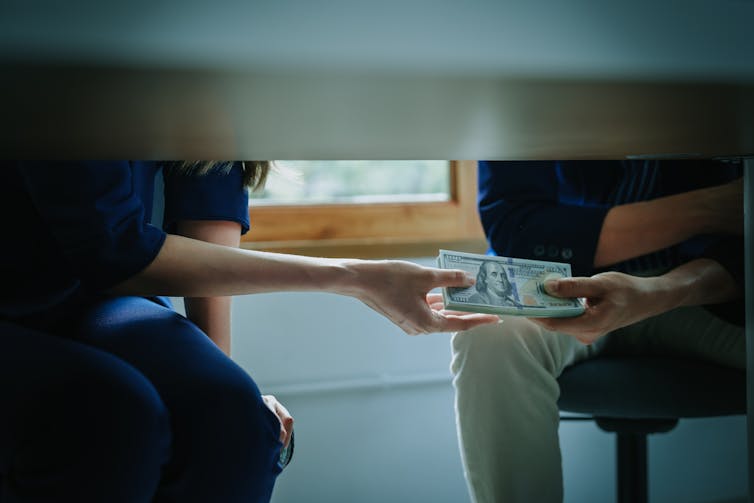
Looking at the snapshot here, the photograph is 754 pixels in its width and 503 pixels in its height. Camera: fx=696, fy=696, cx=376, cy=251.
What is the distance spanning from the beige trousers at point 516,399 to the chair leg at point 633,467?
240mm

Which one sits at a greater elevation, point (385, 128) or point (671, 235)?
point (385, 128)

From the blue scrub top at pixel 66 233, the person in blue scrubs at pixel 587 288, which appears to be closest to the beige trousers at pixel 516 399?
the person in blue scrubs at pixel 587 288

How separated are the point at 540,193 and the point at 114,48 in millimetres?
1075

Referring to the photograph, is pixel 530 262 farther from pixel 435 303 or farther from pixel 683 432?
pixel 683 432

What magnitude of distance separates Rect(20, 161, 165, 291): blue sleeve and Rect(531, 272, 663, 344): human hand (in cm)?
56

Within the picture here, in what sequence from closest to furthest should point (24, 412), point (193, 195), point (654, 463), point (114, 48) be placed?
point (114, 48) → point (24, 412) → point (193, 195) → point (654, 463)

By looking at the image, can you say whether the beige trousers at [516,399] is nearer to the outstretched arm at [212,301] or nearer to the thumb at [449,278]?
the thumb at [449,278]

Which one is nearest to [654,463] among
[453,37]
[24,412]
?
[24,412]

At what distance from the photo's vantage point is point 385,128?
0.41 m

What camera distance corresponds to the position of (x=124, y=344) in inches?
29.8

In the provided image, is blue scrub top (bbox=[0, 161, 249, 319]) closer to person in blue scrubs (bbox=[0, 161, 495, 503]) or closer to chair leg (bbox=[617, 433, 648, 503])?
person in blue scrubs (bbox=[0, 161, 495, 503])

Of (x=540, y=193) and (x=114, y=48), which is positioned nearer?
(x=114, y=48)

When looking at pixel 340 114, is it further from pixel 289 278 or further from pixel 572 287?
pixel 572 287

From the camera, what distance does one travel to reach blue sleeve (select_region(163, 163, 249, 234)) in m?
0.99
